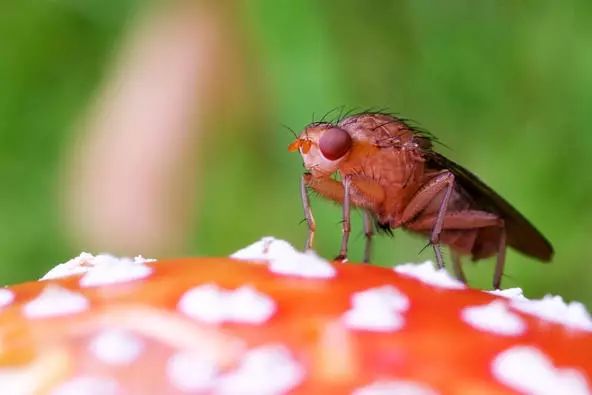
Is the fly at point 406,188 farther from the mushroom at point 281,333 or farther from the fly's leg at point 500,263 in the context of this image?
the mushroom at point 281,333

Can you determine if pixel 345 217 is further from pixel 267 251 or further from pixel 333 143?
pixel 267 251

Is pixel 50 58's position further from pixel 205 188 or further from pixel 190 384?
pixel 190 384

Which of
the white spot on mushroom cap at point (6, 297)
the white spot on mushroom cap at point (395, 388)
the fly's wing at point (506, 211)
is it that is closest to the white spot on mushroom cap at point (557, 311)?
the white spot on mushroom cap at point (395, 388)

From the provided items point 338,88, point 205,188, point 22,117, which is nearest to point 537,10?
point 338,88

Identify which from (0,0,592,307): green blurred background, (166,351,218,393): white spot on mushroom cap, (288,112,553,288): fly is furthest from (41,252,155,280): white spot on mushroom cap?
(0,0,592,307): green blurred background

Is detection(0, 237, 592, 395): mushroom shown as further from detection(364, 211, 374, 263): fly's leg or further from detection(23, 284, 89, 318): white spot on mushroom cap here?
detection(364, 211, 374, 263): fly's leg

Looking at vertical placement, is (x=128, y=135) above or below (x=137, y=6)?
below

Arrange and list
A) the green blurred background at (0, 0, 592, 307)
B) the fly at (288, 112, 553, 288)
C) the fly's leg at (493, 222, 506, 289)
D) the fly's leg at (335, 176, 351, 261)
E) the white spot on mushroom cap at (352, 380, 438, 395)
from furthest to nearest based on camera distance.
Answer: the green blurred background at (0, 0, 592, 307), the fly's leg at (493, 222, 506, 289), the fly at (288, 112, 553, 288), the fly's leg at (335, 176, 351, 261), the white spot on mushroom cap at (352, 380, 438, 395)
